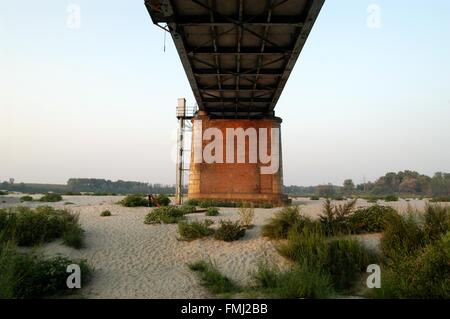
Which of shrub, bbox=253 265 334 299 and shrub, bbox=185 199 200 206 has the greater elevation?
shrub, bbox=185 199 200 206

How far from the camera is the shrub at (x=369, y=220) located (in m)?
12.0

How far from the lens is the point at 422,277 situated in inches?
289

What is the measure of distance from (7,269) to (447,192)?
96.8 metres

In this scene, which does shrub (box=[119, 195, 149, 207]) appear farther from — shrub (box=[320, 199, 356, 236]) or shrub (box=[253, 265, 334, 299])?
shrub (box=[253, 265, 334, 299])

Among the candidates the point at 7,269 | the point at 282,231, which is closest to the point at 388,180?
the point at 282,231

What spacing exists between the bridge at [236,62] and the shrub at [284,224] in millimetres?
6937

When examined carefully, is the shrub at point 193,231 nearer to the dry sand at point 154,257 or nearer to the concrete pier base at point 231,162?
the dry sand at point 154,257

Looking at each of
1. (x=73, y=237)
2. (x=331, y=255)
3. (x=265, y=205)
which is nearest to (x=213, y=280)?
(x=331, y=255)

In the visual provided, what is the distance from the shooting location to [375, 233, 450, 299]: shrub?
703 cm

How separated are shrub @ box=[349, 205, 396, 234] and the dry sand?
1.87ft

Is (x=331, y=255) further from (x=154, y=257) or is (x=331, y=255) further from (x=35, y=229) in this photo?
(x=35, y=229)

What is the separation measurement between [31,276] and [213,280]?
435 centimetres

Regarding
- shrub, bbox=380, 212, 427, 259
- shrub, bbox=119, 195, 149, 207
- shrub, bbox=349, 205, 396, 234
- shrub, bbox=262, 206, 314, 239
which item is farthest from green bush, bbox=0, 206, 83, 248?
shrub, bbox=380, 212, 427, 259

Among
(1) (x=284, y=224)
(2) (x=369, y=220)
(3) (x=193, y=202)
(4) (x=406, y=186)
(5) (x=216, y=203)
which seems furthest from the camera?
(4) (x=406, y=186)
